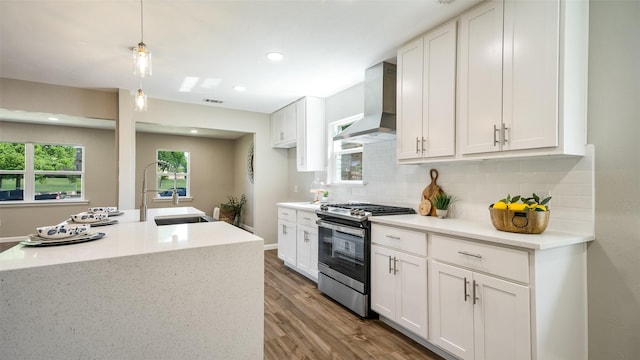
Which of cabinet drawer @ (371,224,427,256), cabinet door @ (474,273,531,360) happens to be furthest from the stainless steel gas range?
cabinet door @ (474,273,531,360)

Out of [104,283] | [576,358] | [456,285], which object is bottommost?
[576,358]

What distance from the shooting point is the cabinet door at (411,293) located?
7.22ft

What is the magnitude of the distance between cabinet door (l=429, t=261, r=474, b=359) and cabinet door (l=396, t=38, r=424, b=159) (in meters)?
1.02

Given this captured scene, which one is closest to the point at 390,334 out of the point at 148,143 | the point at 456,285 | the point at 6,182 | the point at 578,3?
the point at 456,285

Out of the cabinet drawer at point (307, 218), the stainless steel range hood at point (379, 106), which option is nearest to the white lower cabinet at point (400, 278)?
the stainless steel range hood at point (379, 106)

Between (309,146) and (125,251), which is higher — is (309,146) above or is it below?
above

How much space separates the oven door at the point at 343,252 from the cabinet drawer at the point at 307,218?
9.4 inches

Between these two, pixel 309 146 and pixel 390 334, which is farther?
pixel 309 146

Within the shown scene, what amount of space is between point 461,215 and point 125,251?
95.0 inches

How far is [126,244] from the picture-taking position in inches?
55.5

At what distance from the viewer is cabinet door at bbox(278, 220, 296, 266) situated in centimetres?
414

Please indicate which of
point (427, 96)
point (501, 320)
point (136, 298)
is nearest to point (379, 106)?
point (427, 96)

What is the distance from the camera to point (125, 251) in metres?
1.27

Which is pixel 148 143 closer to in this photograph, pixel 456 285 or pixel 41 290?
pixel 41 290
